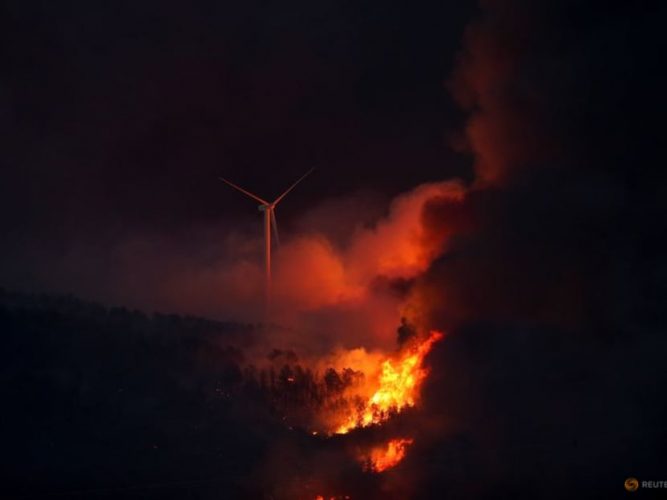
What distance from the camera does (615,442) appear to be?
11331cm

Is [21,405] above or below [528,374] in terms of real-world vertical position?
above

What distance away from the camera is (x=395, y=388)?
128 metres

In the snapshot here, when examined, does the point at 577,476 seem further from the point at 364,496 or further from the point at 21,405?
the point at 21,405

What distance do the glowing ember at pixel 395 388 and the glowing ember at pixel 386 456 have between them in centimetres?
721

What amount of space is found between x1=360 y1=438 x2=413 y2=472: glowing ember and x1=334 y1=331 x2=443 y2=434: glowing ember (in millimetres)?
7207

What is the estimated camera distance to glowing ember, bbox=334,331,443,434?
124 m

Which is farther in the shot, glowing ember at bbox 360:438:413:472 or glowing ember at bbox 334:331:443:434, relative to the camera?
glowing ember at bbox 334:331:443:434

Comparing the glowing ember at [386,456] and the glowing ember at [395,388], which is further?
the glowing ember at [395,388]

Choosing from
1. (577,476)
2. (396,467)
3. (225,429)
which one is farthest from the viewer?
(225,429)

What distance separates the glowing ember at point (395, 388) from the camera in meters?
124

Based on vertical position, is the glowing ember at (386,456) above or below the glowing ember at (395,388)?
below

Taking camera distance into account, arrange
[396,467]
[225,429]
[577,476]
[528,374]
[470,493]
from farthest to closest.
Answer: [225,429] < [528,374] < [396,467] < [577,476] < [470,493]

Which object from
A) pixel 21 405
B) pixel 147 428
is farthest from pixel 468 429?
pixel 21 405

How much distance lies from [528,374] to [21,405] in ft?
298
